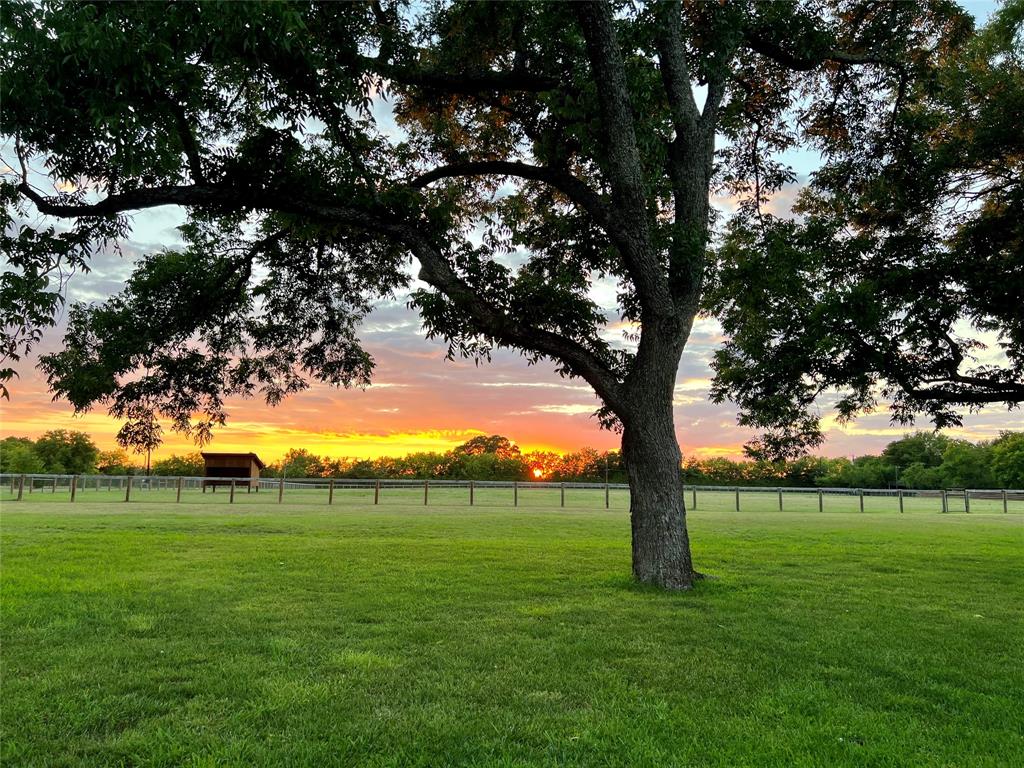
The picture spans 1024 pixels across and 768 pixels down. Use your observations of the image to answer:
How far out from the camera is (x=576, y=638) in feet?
18.2

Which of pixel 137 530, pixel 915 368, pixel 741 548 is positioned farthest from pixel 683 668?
pixel 137 530

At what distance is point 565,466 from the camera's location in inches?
3110

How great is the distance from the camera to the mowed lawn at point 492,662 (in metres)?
3.38

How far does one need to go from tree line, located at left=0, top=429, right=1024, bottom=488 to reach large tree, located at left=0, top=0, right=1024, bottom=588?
5166 centimetres

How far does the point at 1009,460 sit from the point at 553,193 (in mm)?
80663

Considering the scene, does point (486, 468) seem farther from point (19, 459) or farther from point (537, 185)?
point (537, 185)

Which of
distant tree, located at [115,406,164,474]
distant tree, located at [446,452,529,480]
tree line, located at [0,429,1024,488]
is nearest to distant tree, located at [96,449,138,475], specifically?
tree line, located at [0,429,1024,488]

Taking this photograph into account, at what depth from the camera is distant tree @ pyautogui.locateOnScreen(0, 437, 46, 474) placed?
68.8 meters

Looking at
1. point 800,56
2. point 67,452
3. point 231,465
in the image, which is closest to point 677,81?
point 800,56

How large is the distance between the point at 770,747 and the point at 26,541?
1283cm

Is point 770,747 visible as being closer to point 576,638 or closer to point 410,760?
point 410,760

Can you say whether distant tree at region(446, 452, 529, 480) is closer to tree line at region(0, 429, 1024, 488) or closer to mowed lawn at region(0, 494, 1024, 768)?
tree line at region(0, 429, 1024, 488)

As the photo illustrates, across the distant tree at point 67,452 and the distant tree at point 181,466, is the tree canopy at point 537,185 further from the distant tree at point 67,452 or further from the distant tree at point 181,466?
the distant tree at point 67,452

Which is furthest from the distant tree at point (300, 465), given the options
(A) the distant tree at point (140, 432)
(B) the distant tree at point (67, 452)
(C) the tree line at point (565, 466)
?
Result: (A) the distant tree at point (140, 432)
